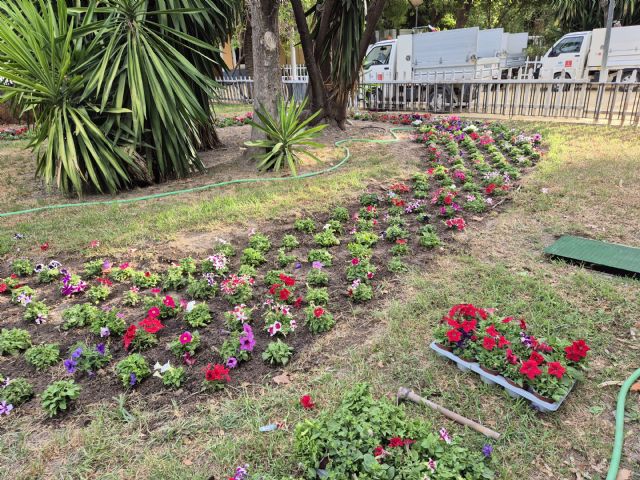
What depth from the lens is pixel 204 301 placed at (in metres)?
3.00

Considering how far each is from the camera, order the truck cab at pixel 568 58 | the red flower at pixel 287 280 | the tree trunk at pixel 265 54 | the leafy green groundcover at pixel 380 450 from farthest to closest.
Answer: the truck cab at pixel 568 58
the tree trunk at pixel 265 54
the red flower at pixel 287 280
the leafy green groundcover at pixel 380 450

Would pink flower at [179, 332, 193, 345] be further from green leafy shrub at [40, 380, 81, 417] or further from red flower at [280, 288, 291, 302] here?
red flower at [280, 288, 291, 302]

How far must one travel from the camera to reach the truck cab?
14255 millimetres

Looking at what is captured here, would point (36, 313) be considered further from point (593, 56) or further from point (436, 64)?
point (593, 56)

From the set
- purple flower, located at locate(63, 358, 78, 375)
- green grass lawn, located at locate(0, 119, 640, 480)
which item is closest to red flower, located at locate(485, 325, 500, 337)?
green grass lawn, located at locate(0, 119, 640, 480)

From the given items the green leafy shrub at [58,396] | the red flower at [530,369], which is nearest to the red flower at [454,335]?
the red flower at [530,369]

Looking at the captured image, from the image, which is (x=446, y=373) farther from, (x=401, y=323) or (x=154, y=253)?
(x=154, y=253)

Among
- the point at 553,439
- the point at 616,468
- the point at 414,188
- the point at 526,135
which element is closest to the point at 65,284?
the point at 553,439

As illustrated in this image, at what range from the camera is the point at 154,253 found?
374 cm

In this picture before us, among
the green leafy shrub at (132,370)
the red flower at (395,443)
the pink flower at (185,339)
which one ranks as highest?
the pink flower at (185,339)

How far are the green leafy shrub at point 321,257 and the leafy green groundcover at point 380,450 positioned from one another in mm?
1688

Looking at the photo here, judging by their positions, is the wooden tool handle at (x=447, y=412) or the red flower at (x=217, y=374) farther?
the red flower at (x=217, y=374)

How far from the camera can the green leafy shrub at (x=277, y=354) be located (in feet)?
7.86

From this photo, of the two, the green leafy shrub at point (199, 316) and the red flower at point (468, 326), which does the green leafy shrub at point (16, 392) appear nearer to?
the green leafy shrub at point (199, 316)
